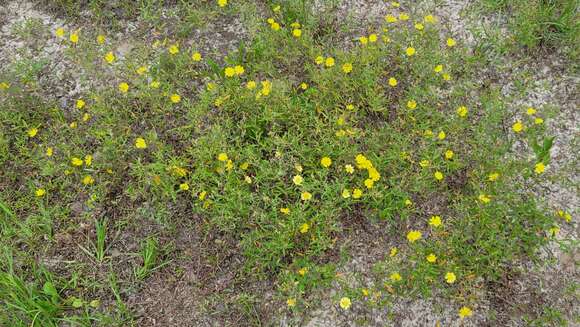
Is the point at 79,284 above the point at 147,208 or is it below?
below

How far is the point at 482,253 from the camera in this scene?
2.90 metres

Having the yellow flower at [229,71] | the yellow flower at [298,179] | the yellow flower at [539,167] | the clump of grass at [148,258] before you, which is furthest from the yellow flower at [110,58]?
the yellow flower at [539,167]

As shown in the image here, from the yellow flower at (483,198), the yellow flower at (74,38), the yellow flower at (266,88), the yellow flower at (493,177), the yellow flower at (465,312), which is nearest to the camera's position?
the yellow flower at (465,312)

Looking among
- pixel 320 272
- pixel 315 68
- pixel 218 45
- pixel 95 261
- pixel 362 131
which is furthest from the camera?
pixel 218 45

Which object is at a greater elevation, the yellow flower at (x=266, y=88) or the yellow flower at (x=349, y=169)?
the yellow flower at (x=266, y=88)

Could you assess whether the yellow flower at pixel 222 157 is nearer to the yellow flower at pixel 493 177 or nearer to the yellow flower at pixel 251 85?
the yellow flower at pixel 251 85

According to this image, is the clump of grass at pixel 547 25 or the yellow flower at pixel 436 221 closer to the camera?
the yellow flower at pixel 436 221

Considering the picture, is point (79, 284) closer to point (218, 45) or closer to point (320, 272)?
point (320, 272)

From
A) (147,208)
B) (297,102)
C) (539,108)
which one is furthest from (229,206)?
(539,108)

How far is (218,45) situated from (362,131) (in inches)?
58.8

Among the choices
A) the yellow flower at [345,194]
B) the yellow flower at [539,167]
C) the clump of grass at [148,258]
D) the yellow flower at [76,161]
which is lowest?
the clump of grass at [148,258]

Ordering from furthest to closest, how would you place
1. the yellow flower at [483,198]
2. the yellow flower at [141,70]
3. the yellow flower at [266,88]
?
1. the yellow flower at [141,70]
2. the yellow flower at [266,88]
3. the yellow flower at [483,198]

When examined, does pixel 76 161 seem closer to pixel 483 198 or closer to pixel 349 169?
pixel 349 169

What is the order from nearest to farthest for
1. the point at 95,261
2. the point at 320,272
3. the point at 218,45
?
the point at 320,272 < the point at 95,261 < the point at 218,45
